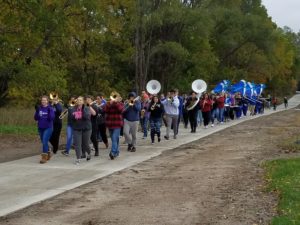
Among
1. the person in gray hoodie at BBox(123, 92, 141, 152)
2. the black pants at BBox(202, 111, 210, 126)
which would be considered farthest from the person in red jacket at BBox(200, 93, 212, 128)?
the person in gray hoodie at BBox(123, 92, 141, 152)

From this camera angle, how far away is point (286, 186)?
9383mm

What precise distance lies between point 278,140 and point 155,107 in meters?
4.29

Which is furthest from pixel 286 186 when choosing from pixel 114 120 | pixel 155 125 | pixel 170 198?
pixel 155 125

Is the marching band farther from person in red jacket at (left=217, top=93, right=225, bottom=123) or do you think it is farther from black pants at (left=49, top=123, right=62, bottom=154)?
person in red jacket at (left=217, top=93, right=225, bottom=123)

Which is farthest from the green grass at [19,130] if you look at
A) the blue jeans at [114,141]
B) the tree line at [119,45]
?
the blue jeans at [114,141]

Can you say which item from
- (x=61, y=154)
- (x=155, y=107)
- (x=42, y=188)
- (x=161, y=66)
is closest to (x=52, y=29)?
(x=155, y=107)

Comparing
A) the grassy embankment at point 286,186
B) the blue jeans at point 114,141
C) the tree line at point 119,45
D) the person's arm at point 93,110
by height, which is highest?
the tree line at point 119,45

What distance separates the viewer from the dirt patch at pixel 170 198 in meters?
7.57

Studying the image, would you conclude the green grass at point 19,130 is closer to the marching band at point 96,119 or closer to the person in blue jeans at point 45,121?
the marching band at point 96,119

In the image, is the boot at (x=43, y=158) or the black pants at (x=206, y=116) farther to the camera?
the black pants at (x=206, y=116)

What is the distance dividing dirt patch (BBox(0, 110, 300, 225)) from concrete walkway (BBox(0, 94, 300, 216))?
0.29 metres

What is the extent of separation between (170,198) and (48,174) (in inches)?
134

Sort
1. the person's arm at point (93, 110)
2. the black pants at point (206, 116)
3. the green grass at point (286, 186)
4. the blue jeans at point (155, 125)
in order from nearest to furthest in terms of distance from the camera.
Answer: the green grass at point (286, 186), the person's arm at point (93, 110), the blue jeans at point (155, 125), the black pants at point (206, 116)

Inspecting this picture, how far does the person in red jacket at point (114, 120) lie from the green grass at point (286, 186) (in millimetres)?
3647
